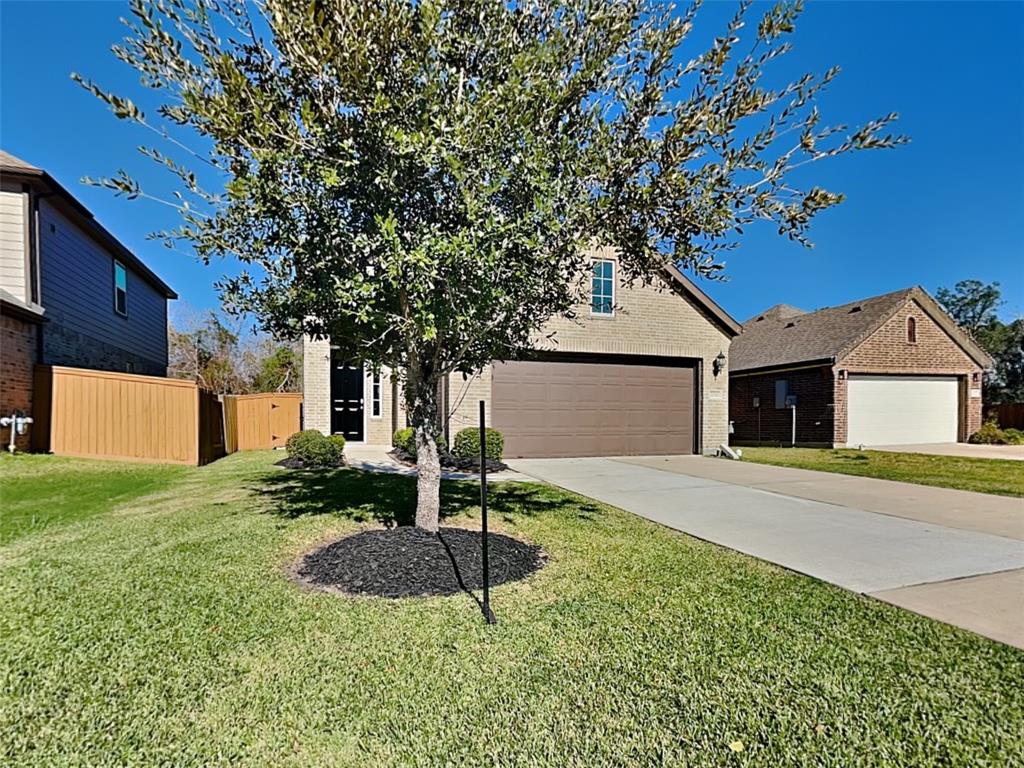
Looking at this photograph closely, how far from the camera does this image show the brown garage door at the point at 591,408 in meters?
12.8

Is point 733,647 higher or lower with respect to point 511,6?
lower

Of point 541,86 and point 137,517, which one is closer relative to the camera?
point 541,86

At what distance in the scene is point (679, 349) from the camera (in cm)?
1391

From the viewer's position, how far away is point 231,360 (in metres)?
23.0

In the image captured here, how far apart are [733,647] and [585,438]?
1024 cm

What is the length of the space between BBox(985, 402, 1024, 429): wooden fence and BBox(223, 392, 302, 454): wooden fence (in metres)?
27.0

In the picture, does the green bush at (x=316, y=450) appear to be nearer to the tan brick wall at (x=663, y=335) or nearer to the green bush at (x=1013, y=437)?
the tan brick wall at (x=663, y=335)

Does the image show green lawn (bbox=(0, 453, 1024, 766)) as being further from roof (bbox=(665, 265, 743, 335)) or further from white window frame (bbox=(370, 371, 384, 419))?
white window frame (bbox=(370, 371, 384, 419))

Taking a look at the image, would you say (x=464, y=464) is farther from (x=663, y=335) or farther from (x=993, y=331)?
(x=993, y=331)

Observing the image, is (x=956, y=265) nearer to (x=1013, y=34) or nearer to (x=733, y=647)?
(x=1013, y=34)

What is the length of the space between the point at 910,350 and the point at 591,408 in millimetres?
12007

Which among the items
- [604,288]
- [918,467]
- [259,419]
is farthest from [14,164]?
[918,467]

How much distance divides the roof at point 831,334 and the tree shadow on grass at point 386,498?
13.3 metres

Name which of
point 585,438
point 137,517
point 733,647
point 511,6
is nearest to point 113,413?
point 137,517
